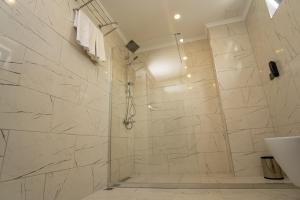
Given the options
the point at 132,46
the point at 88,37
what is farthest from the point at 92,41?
the point at 132,46

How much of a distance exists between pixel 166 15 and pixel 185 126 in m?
1.64

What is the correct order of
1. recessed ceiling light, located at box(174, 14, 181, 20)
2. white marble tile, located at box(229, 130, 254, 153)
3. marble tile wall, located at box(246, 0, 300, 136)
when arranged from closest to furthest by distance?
marble tile wall, located at box(246, 0, 300, 136), white marble tile, located at box(229, 130, 254, 153), recessed ceiling light, located at box(174, 14, 181, 20)

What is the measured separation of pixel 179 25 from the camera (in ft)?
8.63

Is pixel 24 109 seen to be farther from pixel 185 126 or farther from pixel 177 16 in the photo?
pixel 177 16

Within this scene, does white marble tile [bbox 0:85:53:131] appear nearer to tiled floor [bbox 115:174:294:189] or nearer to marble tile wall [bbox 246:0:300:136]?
tiled floor [bbox 115:174:294:189]

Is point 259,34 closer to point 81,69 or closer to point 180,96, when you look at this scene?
point 180,96

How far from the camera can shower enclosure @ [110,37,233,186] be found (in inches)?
95.3

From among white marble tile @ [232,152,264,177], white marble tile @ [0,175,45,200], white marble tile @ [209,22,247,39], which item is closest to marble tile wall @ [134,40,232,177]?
white marble tile @ [232,152,264,177]

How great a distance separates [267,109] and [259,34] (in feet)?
3.13

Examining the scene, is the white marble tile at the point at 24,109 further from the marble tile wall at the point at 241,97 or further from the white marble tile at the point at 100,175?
the marble tile wall at the point at 241,97

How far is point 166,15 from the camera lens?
2.42 m

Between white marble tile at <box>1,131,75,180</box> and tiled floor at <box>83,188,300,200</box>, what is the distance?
49 centimetres

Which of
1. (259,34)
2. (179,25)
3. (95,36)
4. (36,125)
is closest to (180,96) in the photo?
(179,25)

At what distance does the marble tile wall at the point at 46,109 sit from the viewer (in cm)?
103
